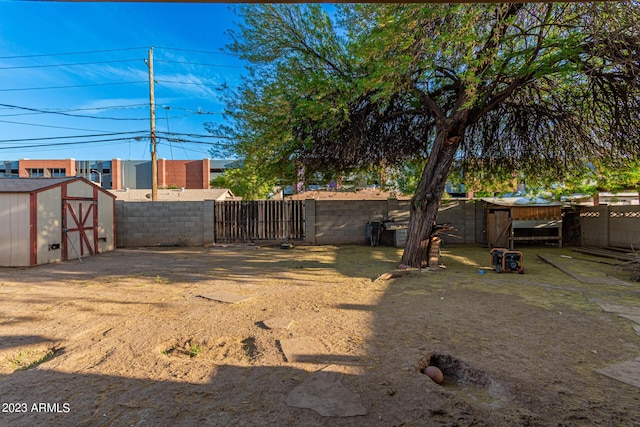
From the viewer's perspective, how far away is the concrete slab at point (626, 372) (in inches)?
121

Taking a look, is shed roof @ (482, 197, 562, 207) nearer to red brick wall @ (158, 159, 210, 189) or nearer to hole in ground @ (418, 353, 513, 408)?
hole in ground @ (418, 353, 513, 408)

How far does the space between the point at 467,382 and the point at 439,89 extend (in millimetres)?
7800

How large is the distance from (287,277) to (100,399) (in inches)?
200

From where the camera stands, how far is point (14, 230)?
9.20m

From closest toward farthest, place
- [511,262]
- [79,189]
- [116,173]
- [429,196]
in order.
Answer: [511,262] < [429,196] < [79,189] < [116,173]

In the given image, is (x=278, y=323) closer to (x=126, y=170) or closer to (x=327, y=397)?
(x=327, y=397)

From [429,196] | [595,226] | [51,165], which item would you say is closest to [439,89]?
[429,196]

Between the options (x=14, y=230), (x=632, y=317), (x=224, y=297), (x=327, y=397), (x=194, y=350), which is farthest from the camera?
(x=14, y=230)

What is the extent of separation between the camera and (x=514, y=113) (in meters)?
9.83

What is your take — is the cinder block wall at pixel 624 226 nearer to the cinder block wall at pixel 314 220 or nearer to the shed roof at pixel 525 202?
the shed roof at pixel 525 202

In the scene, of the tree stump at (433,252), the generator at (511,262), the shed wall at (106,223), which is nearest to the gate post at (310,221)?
the tree stump at (433,252)

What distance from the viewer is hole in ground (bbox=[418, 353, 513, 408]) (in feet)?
9.32

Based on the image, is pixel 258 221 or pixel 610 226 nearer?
pixel 610 226

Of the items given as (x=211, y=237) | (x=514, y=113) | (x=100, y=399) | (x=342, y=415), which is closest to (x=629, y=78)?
(x=514, y=113)
